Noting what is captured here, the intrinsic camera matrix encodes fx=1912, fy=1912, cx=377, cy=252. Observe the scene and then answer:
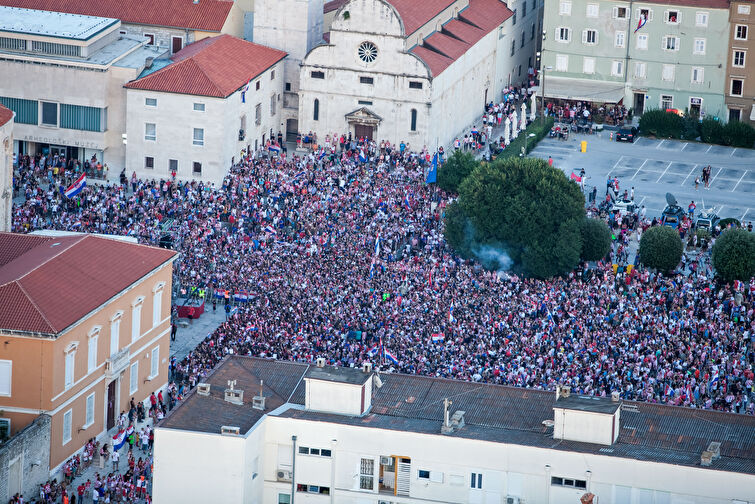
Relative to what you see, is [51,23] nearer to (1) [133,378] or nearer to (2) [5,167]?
(2) [5,167]

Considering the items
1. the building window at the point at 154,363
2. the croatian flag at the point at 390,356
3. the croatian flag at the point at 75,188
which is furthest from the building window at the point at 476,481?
the croatian flag at the point at 75,188

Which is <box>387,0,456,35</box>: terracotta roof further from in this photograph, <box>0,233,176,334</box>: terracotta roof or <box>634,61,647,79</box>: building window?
<box>0,233,176,334</box>: terracotta roof

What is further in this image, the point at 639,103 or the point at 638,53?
the point at 639,103

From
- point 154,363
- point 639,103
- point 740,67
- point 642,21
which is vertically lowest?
point 154,363

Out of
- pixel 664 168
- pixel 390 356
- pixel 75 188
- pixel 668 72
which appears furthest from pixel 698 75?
pixel 390 356

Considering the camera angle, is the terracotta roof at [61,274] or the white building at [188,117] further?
the white building at [188,117]

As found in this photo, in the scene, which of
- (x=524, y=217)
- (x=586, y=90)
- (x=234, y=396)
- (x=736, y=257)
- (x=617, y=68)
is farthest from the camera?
(x=586, y=90)

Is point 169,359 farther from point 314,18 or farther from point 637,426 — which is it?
point 314,18

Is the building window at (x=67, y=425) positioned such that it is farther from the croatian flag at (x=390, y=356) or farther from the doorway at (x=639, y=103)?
the doorway at (x=639, y=103)
